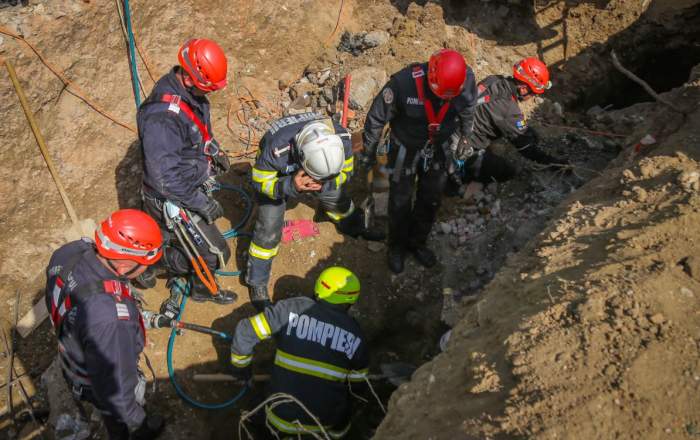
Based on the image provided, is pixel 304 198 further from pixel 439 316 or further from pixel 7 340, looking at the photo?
pixel 7 340

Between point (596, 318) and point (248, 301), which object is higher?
point (596, 318)

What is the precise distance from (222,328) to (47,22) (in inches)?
186

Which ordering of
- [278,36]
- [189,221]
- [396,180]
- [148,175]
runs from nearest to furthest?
1. [148,175]
2. [189,221]
3. [396,180]
4. [278,36]

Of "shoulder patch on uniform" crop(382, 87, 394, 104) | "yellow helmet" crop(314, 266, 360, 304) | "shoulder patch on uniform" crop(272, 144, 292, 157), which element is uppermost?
"shoulder patch on uniform" crop(382, 87, 394, 104)

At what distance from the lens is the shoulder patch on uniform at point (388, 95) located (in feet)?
14.8

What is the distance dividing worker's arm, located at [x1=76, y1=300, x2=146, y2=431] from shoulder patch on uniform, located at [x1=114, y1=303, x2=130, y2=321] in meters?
0.02

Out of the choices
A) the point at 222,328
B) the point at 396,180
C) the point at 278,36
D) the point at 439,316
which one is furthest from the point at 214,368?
the point at 278,36

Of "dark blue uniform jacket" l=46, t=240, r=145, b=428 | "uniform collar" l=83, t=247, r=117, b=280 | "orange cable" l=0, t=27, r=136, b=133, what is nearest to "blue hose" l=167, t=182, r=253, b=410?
"dark blue uniform jacket" l=46, t=240, r=145, b=428

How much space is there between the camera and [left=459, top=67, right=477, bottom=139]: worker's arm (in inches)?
179

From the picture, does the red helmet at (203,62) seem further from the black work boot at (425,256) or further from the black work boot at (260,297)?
the black work boot at (425,256)

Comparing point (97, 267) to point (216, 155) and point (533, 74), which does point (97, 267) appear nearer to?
point (216, 155)

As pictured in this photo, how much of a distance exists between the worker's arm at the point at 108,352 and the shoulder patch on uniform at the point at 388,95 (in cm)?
297

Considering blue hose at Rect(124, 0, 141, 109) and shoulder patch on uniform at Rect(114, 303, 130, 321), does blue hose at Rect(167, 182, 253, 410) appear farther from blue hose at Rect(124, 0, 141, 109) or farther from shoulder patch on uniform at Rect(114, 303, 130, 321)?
blue hose at Rect(124, 0, 141, 109)

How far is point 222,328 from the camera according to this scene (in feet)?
16.4
